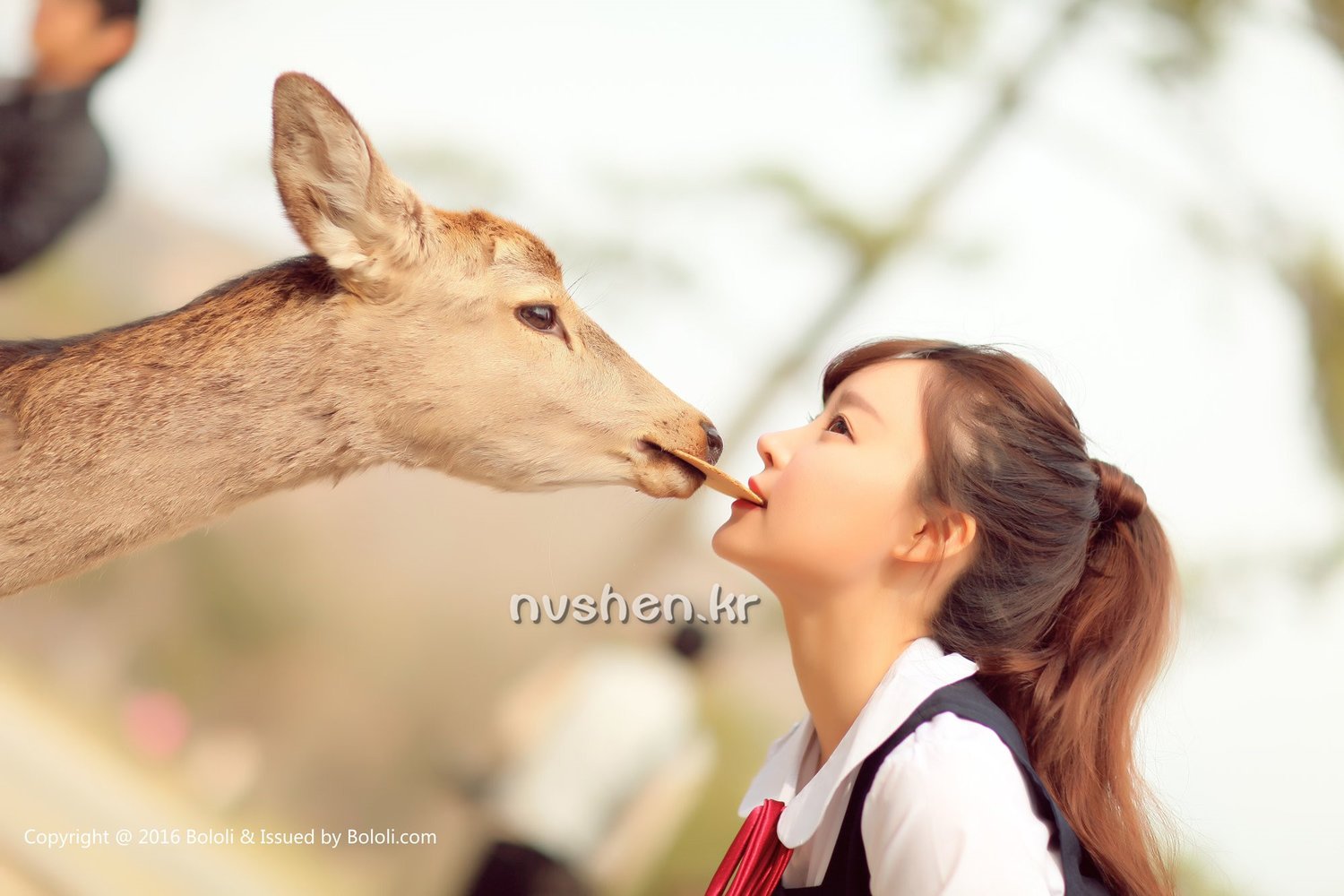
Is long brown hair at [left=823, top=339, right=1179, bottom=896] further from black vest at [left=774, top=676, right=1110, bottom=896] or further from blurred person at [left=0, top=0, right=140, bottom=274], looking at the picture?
blurred person at [left=0, top=0, right=140, bottom=274]

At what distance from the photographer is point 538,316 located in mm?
1404

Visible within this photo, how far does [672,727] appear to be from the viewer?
6.73ft

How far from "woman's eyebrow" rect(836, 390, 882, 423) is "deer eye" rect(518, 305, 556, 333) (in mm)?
394

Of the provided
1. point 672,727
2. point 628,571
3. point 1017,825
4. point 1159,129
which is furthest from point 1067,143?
point 1017,825

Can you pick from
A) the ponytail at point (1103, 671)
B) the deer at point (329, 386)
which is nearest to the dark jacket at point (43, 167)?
the deer at point (329, 386)

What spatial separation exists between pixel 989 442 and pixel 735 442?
92cm

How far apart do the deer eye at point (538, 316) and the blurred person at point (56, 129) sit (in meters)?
1.09

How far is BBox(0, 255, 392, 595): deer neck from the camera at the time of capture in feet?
4.06

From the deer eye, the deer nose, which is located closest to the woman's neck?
the deer nose

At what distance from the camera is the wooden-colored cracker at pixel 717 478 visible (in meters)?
1.26

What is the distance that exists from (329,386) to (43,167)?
1103 millimetres

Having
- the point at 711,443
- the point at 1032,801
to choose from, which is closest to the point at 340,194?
the point at 711,443

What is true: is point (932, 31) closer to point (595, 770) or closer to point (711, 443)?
point (711, 443)

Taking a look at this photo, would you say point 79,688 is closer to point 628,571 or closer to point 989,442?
point 628,571
